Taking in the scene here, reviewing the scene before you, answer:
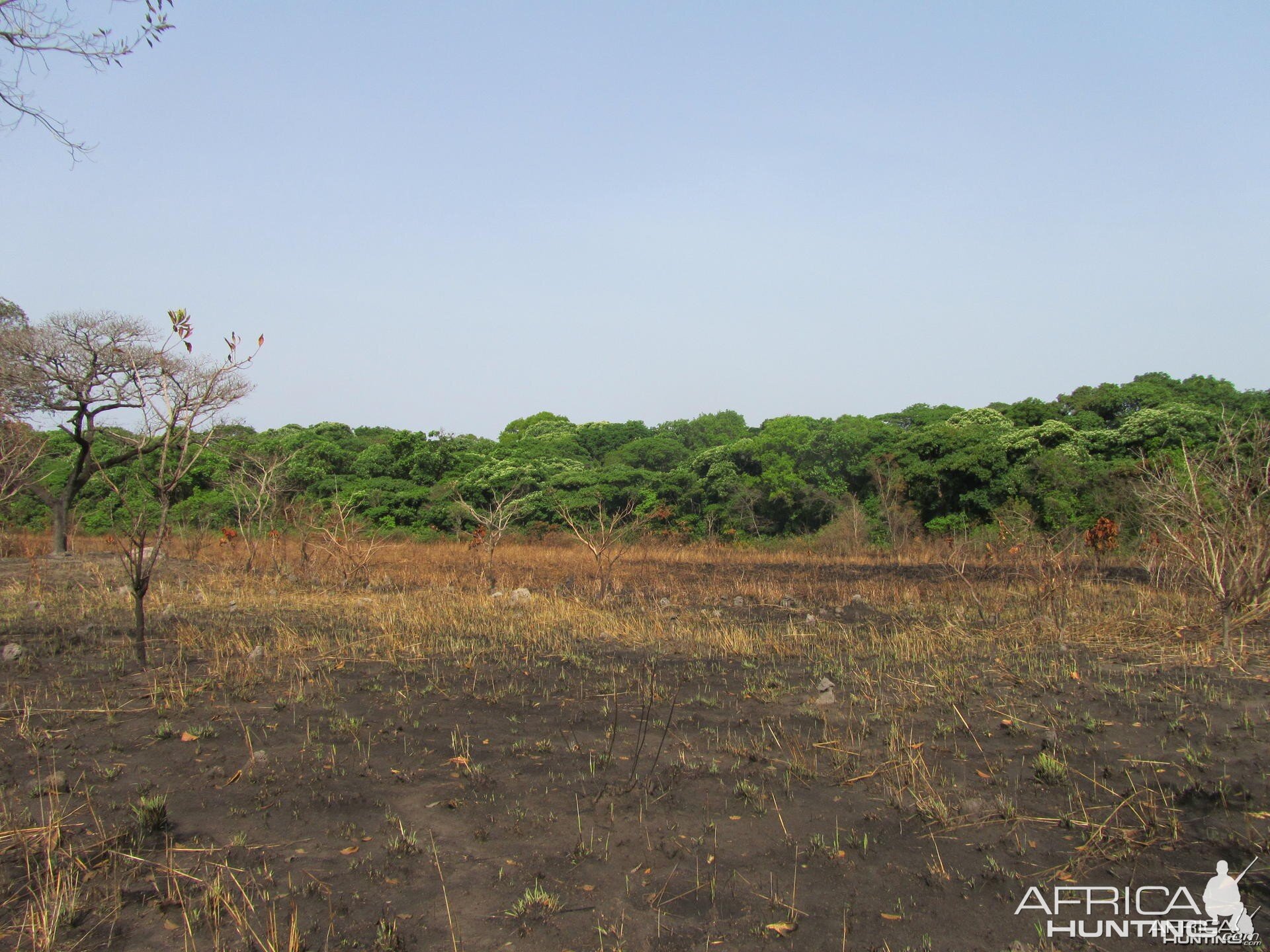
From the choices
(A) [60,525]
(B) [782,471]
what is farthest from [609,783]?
(B) [782,471]

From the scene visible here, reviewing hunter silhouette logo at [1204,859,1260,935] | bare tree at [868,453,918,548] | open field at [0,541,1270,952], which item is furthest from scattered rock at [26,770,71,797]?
bare tree at [868,453,918,548]

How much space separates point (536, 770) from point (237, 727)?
7.11 ft

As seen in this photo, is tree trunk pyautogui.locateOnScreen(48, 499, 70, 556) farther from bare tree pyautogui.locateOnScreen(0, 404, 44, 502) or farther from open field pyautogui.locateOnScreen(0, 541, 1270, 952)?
open field pyautogui.locateOnScreen(0, 541, 1270, 952)

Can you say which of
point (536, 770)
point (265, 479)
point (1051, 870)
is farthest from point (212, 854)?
point (265, 479)

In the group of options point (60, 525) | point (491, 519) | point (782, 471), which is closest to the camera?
point (60, 525)

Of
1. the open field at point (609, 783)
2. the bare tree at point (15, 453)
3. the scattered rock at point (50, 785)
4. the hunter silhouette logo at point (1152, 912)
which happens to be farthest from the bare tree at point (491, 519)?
the hunter silhouette logo at point (1152, 912)

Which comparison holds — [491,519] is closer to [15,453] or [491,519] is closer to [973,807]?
[15,453]

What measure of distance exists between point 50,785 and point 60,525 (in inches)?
630

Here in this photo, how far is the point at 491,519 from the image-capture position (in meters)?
18.1

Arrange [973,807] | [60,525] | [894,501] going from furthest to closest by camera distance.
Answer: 1. [894,501]
2. [60,525]
3. [973,807]

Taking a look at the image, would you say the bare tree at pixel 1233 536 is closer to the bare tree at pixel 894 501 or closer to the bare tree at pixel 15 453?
the bare tree at pixel 15 453

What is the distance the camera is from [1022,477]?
25.7m

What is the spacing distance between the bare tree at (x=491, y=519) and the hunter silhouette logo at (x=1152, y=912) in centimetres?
1252

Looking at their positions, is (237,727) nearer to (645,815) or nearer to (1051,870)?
(645,815)
